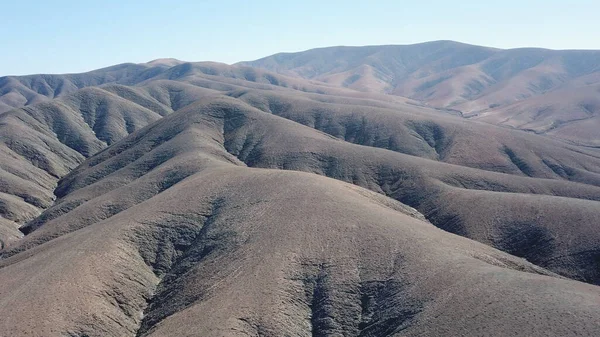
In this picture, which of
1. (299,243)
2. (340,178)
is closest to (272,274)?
(299,243)

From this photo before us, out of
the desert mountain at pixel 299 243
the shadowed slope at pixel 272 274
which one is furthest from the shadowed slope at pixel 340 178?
the shadowed slope at pixel 272 274

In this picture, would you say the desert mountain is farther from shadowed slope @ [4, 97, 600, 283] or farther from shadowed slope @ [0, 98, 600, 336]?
shadowed slope @ [4, 97, 600, 283]

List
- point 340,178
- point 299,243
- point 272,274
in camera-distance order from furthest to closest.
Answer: point 340,178, point 299,243, point 272,274

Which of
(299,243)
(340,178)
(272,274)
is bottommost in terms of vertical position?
(272,274)

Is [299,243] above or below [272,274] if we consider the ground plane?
above

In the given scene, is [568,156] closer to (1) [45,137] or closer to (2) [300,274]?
(2) [300,274]

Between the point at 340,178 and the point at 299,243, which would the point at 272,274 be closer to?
the point at 299,243
